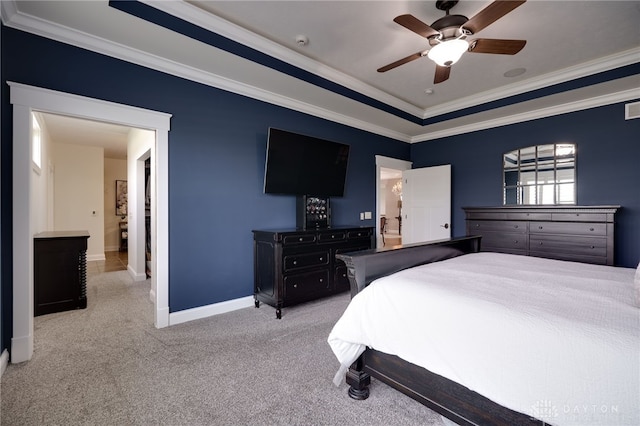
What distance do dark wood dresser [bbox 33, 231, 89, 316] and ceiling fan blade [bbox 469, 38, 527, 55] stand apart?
4.53 meters

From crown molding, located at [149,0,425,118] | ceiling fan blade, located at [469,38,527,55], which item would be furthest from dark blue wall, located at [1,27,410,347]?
ceiling fan blade, located at [469,38,527,55]

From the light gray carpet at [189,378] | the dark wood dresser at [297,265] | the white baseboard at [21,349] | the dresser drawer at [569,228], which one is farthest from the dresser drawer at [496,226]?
the white baseboard at [21,349]

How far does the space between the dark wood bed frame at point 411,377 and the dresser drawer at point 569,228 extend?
243 cm

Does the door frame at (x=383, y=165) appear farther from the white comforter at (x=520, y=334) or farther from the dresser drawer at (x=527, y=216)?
the white comforter at (x=520, y=334)

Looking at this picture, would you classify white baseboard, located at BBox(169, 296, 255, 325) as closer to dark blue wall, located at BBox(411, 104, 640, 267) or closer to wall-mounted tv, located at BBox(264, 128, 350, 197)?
wall-mounted tv, located at BBox(264, 128, 350, 197)

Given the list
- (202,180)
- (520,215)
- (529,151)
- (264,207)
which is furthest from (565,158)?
(202,180)

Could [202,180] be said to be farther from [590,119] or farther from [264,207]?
[590,119]

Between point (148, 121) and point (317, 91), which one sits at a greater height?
point (317, 91)

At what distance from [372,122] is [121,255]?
703 cm

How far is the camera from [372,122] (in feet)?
16.4

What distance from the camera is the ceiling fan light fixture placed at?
90.1 inches

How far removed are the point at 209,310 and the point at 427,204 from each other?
4.07 m

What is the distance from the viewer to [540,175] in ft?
14.3

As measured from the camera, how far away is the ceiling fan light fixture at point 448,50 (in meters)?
2.29
